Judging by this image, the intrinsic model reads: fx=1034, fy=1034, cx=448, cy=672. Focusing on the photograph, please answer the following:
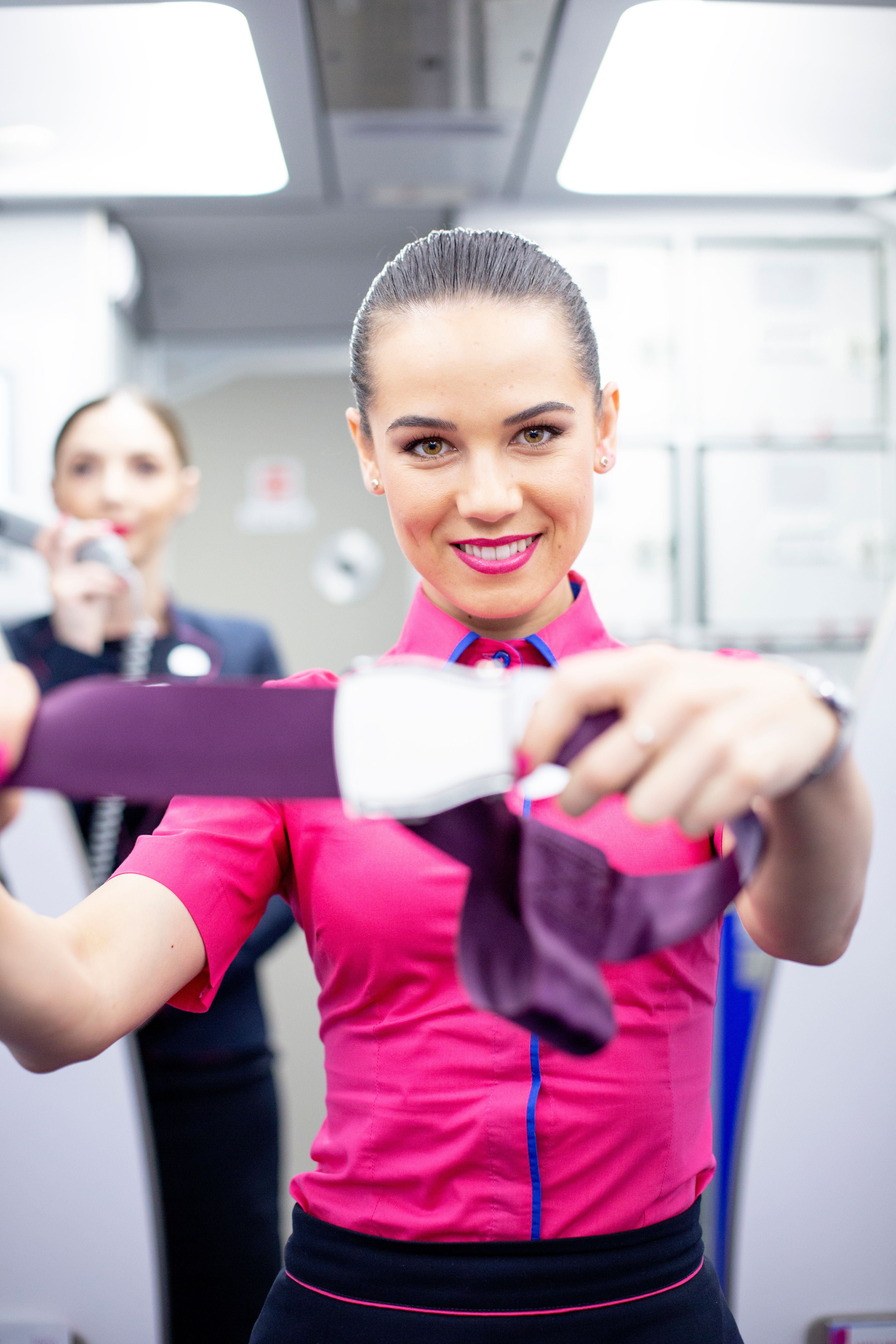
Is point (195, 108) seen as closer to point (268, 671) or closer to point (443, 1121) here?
point (268, 671)

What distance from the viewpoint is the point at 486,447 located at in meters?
0.72

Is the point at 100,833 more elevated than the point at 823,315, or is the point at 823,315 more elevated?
the point at 823,315

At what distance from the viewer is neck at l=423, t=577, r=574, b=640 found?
84 centimetres

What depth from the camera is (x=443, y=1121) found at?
28.4 inches

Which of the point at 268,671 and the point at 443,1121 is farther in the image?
the point at 268,671

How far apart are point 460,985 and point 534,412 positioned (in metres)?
0.41

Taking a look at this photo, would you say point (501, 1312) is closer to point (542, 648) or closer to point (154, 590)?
point (542, 648)

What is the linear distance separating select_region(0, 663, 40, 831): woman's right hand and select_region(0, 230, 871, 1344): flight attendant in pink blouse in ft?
0.57

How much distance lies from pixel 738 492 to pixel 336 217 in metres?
1.08

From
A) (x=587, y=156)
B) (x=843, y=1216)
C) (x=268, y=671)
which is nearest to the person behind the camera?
(x=843, y=1216)

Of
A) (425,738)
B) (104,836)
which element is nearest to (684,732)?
(425,738)

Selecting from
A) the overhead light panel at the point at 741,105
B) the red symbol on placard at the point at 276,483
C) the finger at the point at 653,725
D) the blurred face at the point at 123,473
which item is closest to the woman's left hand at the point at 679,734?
the finger at the point at 653,725

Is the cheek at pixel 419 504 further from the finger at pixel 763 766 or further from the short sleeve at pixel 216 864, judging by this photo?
the finger at pixel 763 766

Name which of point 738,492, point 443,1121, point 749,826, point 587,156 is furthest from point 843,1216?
point 587,156
